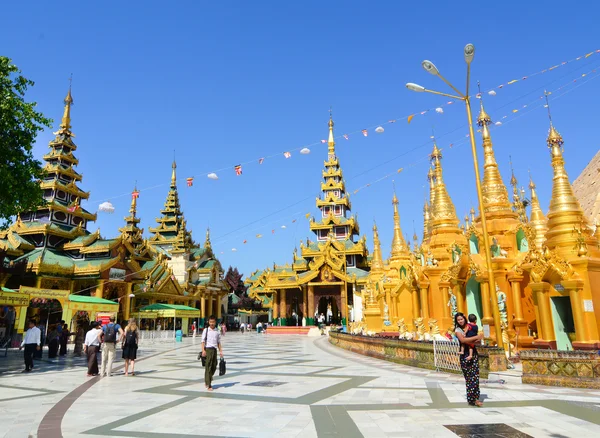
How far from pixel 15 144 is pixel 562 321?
18.1 metres

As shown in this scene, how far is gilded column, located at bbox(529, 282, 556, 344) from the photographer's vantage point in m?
12.2

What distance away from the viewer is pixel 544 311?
1230 cm

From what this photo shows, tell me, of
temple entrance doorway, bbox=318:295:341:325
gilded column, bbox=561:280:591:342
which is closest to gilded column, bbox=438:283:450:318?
gilded column, bbox=561:280:591:342

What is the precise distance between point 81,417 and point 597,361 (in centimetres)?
938

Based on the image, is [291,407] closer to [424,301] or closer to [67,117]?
[424,301]

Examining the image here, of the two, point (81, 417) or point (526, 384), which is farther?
point (526, 384)

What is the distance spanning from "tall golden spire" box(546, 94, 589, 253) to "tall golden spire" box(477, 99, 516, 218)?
8.97ft

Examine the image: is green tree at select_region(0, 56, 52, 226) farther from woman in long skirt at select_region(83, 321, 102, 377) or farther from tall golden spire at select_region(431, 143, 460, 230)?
tall golden spire at select_region(431, 143, 460, 230)

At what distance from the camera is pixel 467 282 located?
54.4 feet

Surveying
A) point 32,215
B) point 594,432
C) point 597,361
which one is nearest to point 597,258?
point 597,361

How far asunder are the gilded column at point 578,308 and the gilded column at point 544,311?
0.70m

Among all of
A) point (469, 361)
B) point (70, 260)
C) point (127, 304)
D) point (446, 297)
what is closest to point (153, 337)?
point (127, 304)

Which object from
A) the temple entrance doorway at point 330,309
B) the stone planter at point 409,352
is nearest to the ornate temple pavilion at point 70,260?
the stone planter at point 409,352

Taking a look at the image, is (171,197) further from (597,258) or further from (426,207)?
(597,258)
